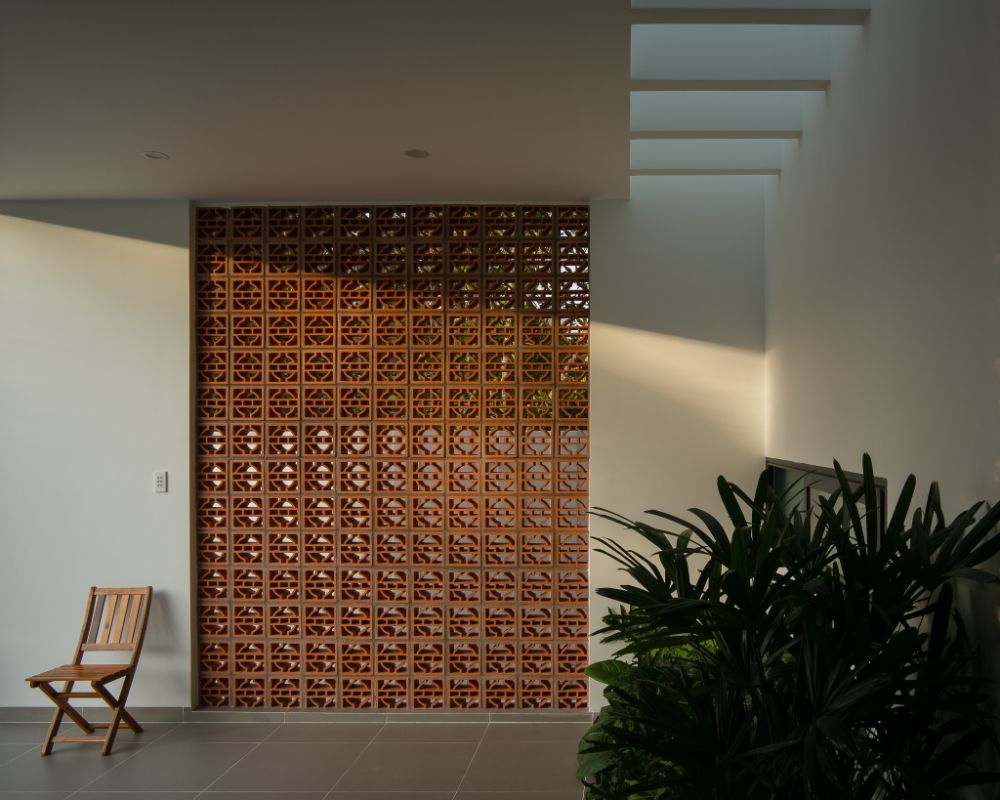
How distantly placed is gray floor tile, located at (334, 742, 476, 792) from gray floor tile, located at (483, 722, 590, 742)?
214mm

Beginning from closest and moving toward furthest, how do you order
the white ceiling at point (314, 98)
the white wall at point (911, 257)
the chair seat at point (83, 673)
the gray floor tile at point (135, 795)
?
the white wall at point (911, 257) → the white ceiling at point (314, 98) → the gray floor tile at point (135, 795) → the chair seat at point (83, 673)

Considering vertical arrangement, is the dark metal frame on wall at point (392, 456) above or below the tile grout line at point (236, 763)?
above

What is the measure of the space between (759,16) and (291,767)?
3985 millimetres

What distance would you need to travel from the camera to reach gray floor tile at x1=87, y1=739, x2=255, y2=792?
4148 mm

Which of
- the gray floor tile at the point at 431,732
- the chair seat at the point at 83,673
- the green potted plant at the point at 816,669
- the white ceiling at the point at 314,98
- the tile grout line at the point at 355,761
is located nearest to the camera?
the green potted plant at the point at 816,669

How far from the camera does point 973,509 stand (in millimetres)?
2053

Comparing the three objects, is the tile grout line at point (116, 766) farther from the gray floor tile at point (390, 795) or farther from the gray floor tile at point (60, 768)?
the gray floor tile at point (390, 795)

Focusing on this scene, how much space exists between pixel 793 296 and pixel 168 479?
11.8ft

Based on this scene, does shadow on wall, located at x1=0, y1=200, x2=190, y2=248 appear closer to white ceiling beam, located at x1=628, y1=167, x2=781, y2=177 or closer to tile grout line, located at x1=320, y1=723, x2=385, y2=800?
white ceiling beam, located at x1=628, y1=167, x2=781, y2=177

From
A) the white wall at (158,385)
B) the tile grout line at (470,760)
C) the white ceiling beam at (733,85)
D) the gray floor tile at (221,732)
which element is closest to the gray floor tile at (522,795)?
the tile grout line at (470,760)

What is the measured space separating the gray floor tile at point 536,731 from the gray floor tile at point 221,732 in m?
1.27

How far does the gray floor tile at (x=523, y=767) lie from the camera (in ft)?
13.6

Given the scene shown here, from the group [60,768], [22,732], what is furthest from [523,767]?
[22,732]

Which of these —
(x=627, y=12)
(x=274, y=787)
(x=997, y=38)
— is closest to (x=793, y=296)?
(x=627, y=12)
